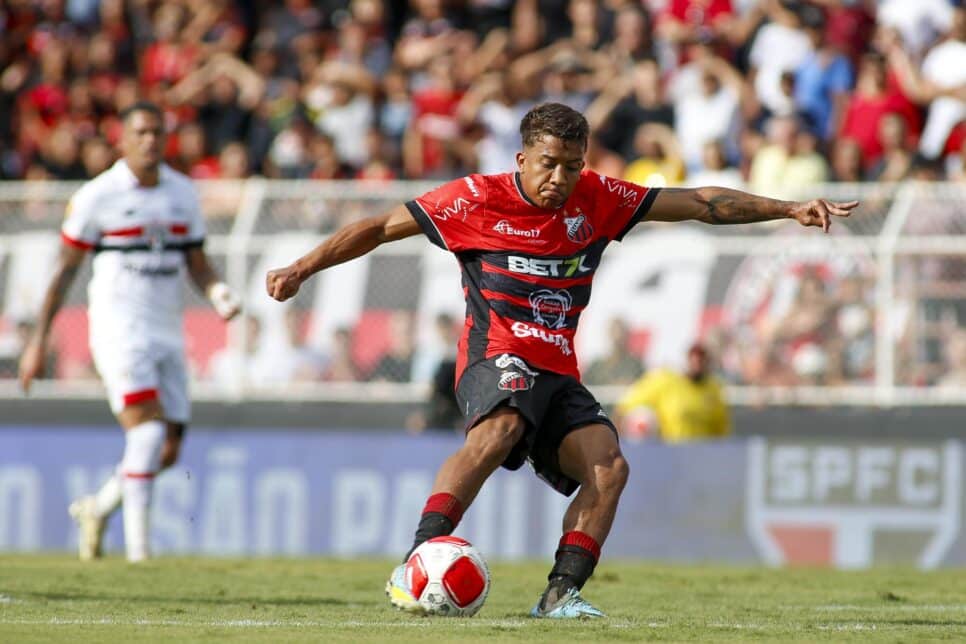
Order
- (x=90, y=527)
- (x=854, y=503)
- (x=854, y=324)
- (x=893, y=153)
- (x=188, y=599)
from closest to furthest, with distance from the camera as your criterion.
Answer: (x=188, y=599) → (x=90, y=527) → (x=854, y=503) → (x=854, y=324) → (x=893, y=153)

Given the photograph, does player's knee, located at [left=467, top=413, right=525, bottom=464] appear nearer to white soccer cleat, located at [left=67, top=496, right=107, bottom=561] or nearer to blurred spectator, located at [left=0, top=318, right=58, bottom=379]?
white soccer cleat, located at [left=67, top=496, right=107, bottom=561]

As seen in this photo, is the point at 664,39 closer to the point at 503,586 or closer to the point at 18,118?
the point at 18,118

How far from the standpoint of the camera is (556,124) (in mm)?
7648

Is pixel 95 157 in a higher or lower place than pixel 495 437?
higher

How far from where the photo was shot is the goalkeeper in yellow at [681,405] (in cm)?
1520

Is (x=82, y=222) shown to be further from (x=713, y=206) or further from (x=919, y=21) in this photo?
(x=919, y=21)

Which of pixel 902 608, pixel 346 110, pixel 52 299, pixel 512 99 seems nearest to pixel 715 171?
pixel 512 99

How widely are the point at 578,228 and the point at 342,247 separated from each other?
107 centimetres

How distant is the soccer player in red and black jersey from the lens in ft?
25.2

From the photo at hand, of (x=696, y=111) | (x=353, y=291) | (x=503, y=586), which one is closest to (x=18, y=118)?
(x=353, y=291)

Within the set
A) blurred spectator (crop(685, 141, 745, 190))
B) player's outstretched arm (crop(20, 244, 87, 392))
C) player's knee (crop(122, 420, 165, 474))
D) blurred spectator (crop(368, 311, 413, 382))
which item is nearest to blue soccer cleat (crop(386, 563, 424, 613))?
player's knee (crop(122, 420, 165, 474))

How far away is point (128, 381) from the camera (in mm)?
11328

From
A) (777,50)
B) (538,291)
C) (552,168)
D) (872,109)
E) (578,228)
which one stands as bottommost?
(538,291)

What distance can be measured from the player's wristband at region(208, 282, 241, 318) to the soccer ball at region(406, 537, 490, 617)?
12.6 feet
